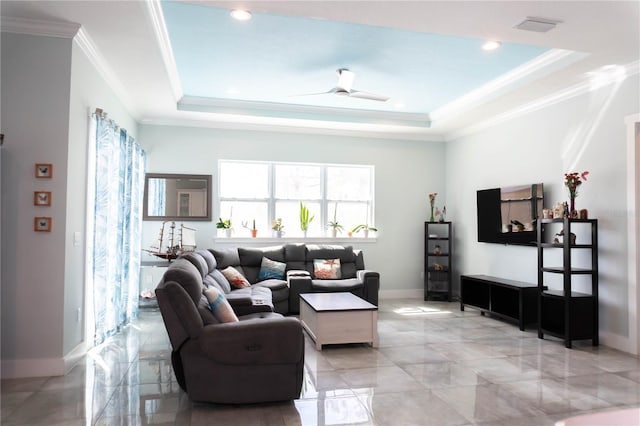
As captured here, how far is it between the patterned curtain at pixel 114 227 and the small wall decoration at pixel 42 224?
0.59m

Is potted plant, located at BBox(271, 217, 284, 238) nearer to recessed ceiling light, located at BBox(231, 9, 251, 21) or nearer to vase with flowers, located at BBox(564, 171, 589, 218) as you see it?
recessed ceiling light, located at BBox(231, 9, 251, 21)

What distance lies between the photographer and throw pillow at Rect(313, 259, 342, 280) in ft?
21.2

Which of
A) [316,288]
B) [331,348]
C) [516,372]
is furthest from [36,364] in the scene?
[516,372]

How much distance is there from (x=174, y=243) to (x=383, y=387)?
4.29 m

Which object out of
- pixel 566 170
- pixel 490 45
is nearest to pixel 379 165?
pixel 566 170

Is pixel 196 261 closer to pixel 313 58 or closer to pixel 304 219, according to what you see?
pixel 313 58

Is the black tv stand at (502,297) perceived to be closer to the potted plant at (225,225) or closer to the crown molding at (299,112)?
the crown molding at (299,112)

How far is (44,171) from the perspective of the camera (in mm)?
3633

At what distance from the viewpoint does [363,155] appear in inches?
297

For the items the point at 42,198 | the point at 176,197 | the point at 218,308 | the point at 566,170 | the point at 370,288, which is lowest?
the point at 370,288

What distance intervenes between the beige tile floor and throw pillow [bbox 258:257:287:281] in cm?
176

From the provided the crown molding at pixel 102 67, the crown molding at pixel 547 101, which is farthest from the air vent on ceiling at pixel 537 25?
the crown molding at pixel 102 67

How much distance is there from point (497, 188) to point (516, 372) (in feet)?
10.6

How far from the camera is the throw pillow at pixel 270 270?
248 inches
